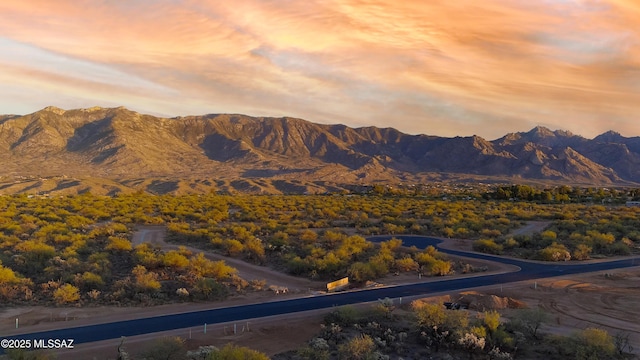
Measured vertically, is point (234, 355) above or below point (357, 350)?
above

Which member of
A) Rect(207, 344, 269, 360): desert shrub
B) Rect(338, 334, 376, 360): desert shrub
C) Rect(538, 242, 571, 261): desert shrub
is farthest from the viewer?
Rect(538, 242, 571, 261): desert shrub

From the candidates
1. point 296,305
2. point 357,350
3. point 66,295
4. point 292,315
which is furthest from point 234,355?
point 66,295

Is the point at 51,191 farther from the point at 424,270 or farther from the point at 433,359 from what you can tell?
the point at 433,359

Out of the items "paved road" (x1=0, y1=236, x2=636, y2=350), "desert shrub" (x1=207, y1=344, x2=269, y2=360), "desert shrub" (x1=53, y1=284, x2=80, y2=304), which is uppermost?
"desert shrub" (x1=207, y1=344, x2=269, y2=360)

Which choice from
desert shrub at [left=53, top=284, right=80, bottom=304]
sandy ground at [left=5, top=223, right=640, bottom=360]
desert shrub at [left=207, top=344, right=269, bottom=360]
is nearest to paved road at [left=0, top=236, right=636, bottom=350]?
sandy ground at [left=5, top=223, right=640, bottom=360]

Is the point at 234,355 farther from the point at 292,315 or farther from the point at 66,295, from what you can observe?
the point at 66,295

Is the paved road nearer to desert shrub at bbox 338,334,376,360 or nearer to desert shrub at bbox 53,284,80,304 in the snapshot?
desert shrub at bbox 53,284,80,304

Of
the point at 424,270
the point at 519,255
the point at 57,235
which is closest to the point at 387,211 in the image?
the point at 519,255
